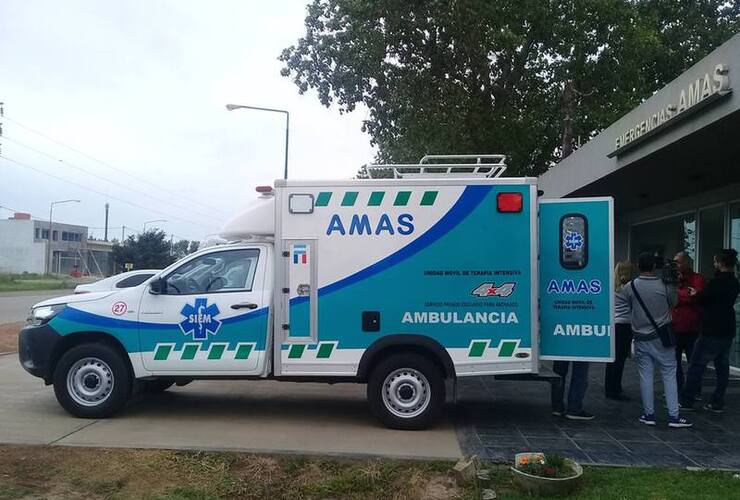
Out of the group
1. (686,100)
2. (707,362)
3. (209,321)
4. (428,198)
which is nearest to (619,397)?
(707,362)

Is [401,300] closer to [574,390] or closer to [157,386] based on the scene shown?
[574,390]

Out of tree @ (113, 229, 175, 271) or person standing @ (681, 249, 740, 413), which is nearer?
person standing @ (681, 249, 740, 413)

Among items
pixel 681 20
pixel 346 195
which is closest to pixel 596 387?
pixel 346 195

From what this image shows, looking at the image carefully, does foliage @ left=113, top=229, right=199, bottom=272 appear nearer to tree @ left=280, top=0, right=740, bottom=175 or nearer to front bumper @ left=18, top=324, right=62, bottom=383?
→ tree @ left=280, top=0, right=740, bottom=175

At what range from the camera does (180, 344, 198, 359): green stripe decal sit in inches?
295

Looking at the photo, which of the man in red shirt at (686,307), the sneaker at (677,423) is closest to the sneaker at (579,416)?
the sneaker at (677,423)

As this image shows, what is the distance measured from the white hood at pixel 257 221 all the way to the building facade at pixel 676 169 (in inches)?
189

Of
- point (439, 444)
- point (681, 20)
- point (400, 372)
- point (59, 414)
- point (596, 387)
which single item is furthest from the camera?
point (681, 20)

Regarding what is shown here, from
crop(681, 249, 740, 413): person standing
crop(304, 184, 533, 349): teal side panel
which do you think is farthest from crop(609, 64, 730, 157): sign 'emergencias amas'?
crop(304, 184, 533, 349): teal side panel

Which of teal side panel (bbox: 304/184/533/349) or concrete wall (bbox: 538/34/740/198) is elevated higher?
concrete wall (bbox: 538/34/740/198)

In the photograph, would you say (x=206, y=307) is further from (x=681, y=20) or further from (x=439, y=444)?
(x=681, y=20)

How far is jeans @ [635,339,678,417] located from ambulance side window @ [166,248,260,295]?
4.28m

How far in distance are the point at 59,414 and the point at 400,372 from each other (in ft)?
12.7

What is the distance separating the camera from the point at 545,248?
7297mm
